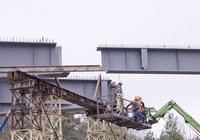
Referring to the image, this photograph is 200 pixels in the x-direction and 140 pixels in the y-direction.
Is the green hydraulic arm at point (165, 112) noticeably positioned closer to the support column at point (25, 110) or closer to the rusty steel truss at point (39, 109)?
the rusty steel truss at point (39, 109)

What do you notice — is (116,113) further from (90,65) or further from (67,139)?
(67,139)

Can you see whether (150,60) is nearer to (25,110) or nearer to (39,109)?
(39,109)

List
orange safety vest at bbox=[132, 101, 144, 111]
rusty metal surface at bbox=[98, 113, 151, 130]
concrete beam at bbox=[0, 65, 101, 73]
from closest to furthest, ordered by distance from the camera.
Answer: concrete beam at bbox=[0, 65, 101, 73], rusty metal surface at bbox=[98, 113, 151, 130], orange safety vest at bbox=[132, 101, 144, 111]

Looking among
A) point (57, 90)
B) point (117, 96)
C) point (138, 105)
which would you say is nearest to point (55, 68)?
point (57, 90)

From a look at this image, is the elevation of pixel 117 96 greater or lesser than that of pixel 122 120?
greater

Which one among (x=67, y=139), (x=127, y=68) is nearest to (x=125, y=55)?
(x=127, y=68)

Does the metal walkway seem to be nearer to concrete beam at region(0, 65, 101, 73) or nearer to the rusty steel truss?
the rusty steel truss

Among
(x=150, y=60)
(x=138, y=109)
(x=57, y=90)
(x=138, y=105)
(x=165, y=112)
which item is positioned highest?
(x=150, y=60)

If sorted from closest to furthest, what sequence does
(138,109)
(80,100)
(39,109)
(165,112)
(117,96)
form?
(39,109) → (138,109) → (80,100) → (117,96) → (165,112)

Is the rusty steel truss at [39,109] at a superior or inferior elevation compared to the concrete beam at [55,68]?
inferior

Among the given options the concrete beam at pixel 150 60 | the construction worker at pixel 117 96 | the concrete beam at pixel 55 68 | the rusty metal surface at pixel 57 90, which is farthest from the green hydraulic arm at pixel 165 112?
the concrete beam at pixel 55 68

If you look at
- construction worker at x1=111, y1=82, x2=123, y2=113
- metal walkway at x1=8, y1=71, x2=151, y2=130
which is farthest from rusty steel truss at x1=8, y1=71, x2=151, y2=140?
construction worker at x1=111, y1=82, x2=123, y2=113

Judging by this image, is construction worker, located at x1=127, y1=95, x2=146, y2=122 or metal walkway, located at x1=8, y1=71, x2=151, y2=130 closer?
metal walkway, located at x1=8, y1=71, x2=151, y2=130

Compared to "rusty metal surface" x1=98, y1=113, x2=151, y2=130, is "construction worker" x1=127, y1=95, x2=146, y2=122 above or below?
above
